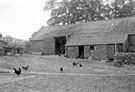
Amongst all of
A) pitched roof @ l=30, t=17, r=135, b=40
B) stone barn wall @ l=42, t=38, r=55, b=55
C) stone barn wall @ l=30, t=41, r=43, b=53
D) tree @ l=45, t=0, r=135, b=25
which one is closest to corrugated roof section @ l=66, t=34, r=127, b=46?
pitched roof @ l=30, t=17, r=135, b=40

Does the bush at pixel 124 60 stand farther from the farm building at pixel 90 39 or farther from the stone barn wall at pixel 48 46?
the stone barn wall at pixel 48 46

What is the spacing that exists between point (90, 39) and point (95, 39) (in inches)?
39.0

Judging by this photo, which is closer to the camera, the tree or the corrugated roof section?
the corrugated roof section

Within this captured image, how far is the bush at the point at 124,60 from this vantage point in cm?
2780

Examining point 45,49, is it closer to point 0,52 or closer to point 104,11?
point 0,52

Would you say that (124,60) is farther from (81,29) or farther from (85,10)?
(85,10)

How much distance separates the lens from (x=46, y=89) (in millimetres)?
11359

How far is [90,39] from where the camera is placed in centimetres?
3681

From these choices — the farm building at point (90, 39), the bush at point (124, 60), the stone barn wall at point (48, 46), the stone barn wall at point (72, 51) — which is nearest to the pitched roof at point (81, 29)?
the farm building at point (90, 39)

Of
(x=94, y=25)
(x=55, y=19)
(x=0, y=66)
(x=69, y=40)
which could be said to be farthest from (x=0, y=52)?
(x=55, y=19)

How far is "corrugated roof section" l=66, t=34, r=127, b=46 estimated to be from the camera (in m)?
33.4

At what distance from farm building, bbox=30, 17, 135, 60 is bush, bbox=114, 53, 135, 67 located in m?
3.30

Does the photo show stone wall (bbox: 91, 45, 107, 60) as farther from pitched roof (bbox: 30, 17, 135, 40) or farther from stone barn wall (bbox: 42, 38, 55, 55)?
stone barn wall (bbox: 42, 38, 55, 55)

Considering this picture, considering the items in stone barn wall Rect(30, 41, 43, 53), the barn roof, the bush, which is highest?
the barn roof
